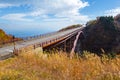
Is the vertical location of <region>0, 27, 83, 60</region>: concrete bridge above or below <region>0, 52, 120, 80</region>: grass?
below

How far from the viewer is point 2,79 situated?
9414 mm

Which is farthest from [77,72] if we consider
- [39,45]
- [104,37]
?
[104,37]

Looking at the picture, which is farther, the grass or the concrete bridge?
the concrete bridge

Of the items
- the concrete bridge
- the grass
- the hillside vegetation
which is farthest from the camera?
the hillside vegetation

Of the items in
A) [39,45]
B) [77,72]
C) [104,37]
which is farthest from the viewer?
[104,37]

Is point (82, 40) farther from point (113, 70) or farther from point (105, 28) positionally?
point (113, 70)

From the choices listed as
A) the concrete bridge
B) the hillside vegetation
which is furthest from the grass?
the hillside vegetation

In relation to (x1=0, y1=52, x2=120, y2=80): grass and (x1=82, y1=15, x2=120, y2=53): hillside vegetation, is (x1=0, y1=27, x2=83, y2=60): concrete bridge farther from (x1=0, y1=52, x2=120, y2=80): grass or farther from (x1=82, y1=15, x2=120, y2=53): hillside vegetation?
(x1=0, y1=52, x2=120, y2=80): grass

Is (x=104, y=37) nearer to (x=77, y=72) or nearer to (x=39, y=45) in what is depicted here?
(x=39, y=45)

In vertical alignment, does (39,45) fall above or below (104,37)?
above

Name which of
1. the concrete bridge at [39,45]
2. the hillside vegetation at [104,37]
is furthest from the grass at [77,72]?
the hillside vegetation at [104,37]

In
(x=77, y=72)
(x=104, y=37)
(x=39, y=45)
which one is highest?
(x=77, y=72)

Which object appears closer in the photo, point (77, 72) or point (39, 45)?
point (77, 72)

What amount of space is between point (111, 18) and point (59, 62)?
173 feet
